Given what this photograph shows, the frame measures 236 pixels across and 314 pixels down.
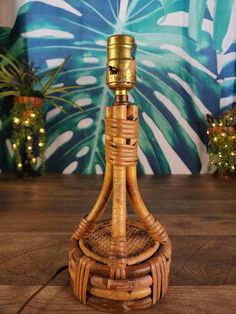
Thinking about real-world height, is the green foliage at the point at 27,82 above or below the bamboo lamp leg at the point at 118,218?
above

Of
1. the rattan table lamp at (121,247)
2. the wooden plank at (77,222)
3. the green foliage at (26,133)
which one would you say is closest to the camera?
the rattan table lamp at (121,247)

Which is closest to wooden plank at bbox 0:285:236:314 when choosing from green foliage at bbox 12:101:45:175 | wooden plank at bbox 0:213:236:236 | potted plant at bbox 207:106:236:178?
wooden plank at bbox 0:213:236:236

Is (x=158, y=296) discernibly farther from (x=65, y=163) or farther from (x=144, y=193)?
(x=65, y=163)

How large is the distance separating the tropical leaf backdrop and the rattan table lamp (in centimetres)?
136

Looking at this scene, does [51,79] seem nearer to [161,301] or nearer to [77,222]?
[77,222]

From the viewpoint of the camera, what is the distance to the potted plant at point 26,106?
5.00 ft

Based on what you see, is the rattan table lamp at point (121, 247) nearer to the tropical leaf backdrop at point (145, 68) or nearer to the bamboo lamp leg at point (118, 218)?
the bamboo lamp leg at point (118, 218)

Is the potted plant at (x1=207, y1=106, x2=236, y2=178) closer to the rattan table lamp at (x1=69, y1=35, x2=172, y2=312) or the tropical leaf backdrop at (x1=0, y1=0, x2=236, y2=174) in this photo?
the tropical leaf backdrop at (x1=0, y1=0, x2=236, y2=174)

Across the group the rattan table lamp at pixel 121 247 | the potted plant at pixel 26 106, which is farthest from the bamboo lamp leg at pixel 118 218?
the potted plant at pixel 26 106

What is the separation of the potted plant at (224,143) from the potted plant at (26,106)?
0.88 m

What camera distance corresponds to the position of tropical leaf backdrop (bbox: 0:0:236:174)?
1.72 metres

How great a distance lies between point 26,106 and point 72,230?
96cm

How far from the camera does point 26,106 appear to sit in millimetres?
1517

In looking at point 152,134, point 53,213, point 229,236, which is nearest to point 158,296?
point 229,236
